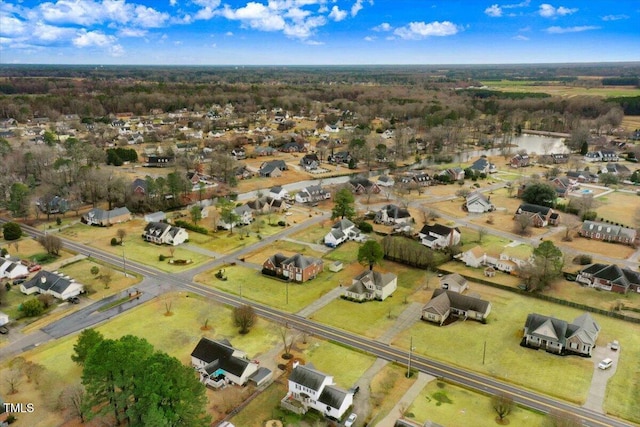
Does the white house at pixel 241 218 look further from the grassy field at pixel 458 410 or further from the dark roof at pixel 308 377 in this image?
the grassy field at pixel 458 410

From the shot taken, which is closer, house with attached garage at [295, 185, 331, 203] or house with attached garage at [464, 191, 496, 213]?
house with attached garage at [464, 191, 496, 213]

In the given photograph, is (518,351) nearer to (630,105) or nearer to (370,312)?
(370,312)

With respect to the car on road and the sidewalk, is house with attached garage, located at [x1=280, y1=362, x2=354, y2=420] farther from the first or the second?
the sidewalk

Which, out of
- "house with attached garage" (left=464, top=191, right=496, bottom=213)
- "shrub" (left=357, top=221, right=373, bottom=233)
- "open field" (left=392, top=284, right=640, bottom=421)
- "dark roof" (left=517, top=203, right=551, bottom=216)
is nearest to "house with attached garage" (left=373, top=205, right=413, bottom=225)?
"shrub" (left=357, top=221, right=373, bottom=233)

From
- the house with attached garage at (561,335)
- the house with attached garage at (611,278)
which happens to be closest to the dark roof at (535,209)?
the house with attached garage at (611,278)

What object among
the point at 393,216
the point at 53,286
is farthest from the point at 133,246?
the point at 393,216

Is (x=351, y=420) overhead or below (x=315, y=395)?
below

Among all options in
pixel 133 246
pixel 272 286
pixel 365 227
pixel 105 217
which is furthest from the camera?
pixel 105 217
